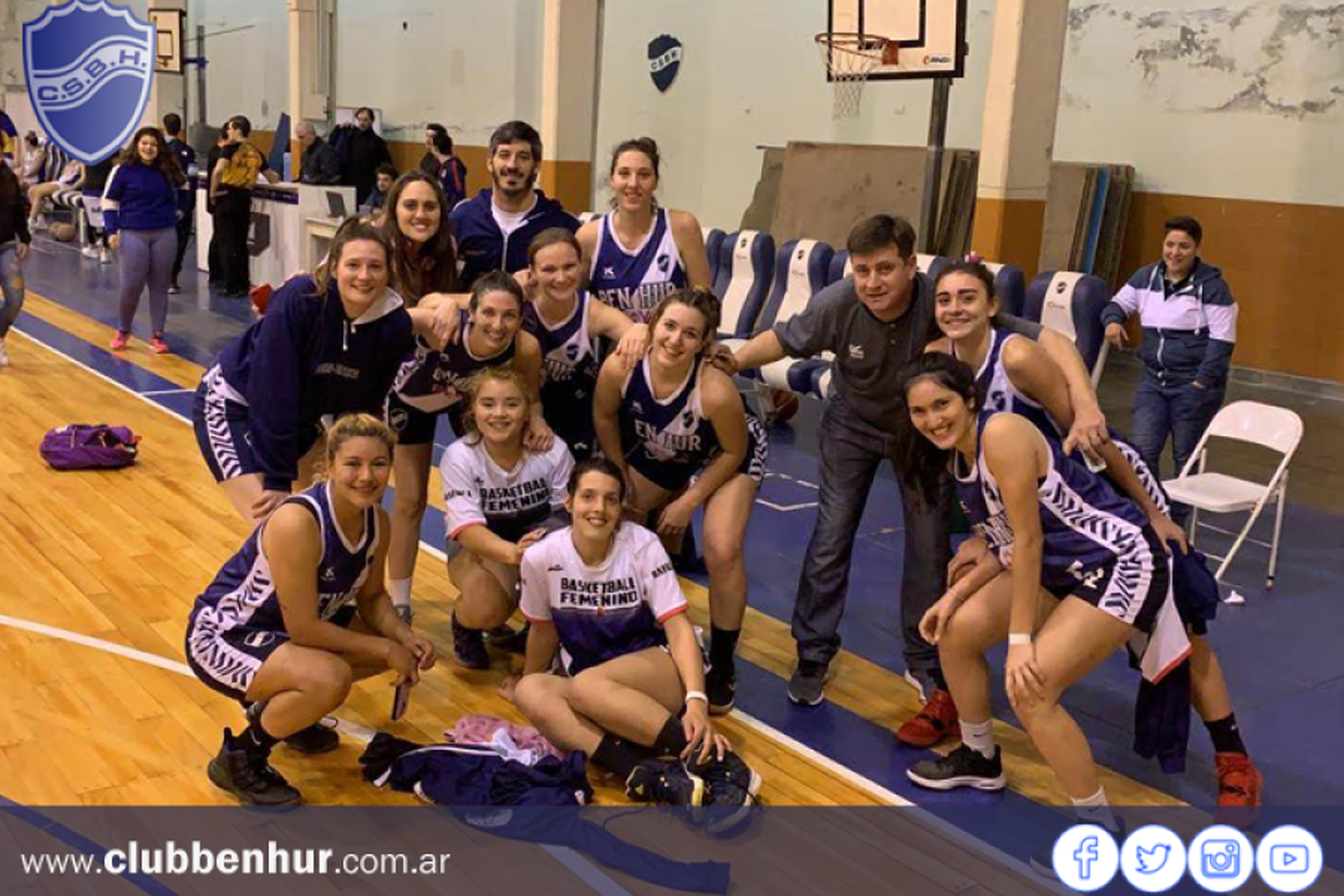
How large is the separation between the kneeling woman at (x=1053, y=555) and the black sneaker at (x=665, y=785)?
934 millimetres

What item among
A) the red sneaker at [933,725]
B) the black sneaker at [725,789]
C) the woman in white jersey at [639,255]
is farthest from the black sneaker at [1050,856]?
the woman in white jersey at [639,255]

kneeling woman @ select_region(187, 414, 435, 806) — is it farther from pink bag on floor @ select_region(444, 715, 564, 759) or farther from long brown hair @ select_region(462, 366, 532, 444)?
long brown hair @ select_region(462, 366, 532, 444)

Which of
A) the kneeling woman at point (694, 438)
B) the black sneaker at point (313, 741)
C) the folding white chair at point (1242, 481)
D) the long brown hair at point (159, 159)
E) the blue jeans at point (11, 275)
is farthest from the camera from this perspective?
the long brown hair at point (159, 159)

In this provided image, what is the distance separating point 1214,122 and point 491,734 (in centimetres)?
923

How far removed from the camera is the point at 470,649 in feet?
15.6

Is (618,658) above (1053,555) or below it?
below

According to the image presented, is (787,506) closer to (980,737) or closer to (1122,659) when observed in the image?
(1122,659)

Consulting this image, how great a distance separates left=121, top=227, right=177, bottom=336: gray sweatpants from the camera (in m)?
10.0

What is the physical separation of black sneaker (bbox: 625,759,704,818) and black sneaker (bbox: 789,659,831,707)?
2.80ft

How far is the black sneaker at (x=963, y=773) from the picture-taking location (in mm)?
3953

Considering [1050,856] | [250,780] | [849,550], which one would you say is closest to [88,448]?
[250,780]

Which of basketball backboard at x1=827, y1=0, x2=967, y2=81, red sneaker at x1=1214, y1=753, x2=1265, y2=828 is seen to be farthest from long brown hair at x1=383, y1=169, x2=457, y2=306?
basketball backboard at x1=827, y1=0, x2=967, y2=81

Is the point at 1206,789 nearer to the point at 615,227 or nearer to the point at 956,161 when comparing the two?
the point at 615,227

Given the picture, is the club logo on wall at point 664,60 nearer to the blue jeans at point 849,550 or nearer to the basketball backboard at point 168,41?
the basketball backboard at point 168,41
